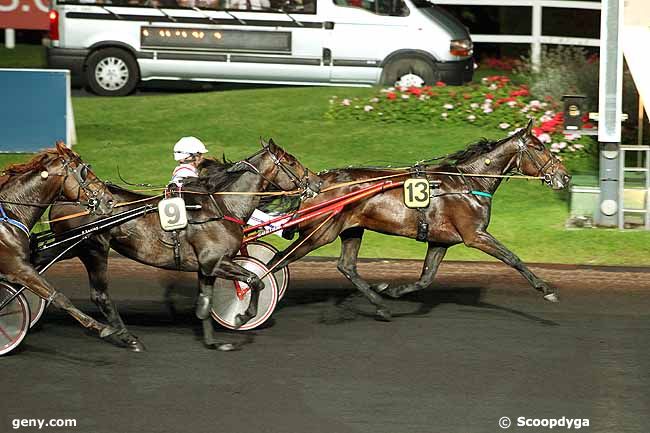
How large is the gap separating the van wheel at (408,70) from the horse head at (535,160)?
9.17 m

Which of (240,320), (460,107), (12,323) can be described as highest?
(460,107)

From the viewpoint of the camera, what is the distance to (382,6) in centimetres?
1998

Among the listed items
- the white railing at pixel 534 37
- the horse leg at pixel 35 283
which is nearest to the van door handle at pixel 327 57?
the white railing at pixel 534 37

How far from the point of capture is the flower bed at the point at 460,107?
1739 cm

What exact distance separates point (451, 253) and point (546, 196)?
7.90ft

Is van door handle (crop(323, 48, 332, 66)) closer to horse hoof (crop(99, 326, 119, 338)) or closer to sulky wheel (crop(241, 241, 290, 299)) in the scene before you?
sulky wheel (crop(241, 241, 290, 299))

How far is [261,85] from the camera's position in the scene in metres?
21.5

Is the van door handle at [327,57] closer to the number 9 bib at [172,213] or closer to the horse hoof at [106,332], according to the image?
the number 9 bib at [172,213]

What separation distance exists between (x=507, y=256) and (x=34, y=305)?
419 cm

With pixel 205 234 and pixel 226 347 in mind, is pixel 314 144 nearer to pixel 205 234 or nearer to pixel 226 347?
pixel 205 234

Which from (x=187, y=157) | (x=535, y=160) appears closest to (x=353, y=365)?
(x=187, y=157)

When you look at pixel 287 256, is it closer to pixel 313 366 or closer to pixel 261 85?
pixel 313 366

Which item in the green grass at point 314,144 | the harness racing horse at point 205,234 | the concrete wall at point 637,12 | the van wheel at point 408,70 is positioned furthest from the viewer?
the van wheel at point 408,70

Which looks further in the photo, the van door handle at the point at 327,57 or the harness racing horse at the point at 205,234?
the van door handle at the point at 327,57
